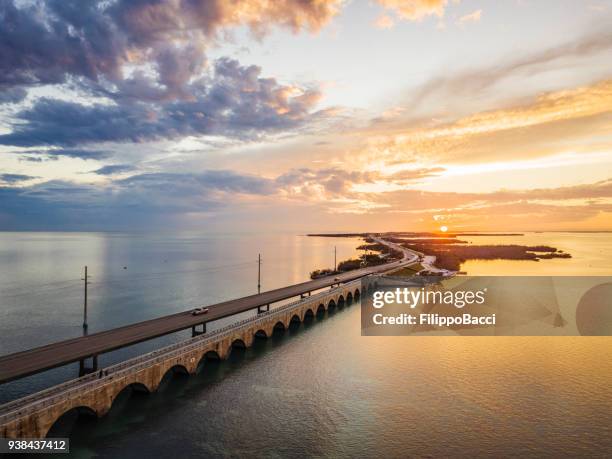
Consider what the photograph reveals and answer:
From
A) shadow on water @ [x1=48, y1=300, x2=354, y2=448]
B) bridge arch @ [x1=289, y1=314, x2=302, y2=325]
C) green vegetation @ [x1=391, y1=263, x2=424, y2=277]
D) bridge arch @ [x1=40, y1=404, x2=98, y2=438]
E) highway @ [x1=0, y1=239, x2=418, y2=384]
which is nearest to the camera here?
bridge arch @ [x1=40, y1=404, x2=98, y2=438]

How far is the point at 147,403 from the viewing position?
38.2 metres

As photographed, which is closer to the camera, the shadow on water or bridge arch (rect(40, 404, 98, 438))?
bridge arch (rect(40, 404, 98, 438))

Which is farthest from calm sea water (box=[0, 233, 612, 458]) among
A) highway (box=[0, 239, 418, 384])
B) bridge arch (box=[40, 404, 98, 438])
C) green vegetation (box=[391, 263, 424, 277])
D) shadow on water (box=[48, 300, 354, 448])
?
green vegetation (box=[391, 263, 424, 277])

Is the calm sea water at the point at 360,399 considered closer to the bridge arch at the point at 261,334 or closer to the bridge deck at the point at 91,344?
the bridge arch at the point at 261,334

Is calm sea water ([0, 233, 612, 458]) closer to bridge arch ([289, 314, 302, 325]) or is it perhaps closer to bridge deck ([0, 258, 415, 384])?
bridge arch ([289, 314, 302, 325])

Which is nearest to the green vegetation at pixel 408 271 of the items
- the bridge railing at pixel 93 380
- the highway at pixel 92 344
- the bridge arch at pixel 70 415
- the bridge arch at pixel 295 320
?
the bridge arch at pixel 295 320

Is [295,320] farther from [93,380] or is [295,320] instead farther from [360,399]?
[93,380]

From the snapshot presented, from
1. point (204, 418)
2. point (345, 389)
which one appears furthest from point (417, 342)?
point (204, 418)

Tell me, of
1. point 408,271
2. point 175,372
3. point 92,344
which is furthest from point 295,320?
point 408,271

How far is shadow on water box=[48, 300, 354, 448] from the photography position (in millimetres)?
32344

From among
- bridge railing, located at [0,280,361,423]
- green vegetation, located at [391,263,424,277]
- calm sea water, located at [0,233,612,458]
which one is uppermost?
green vegetation, located at [391,263,424,277]

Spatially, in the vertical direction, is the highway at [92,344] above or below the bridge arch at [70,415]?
above

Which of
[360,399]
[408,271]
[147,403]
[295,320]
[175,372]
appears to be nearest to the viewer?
[147,403]

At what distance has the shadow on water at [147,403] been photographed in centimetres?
3234
